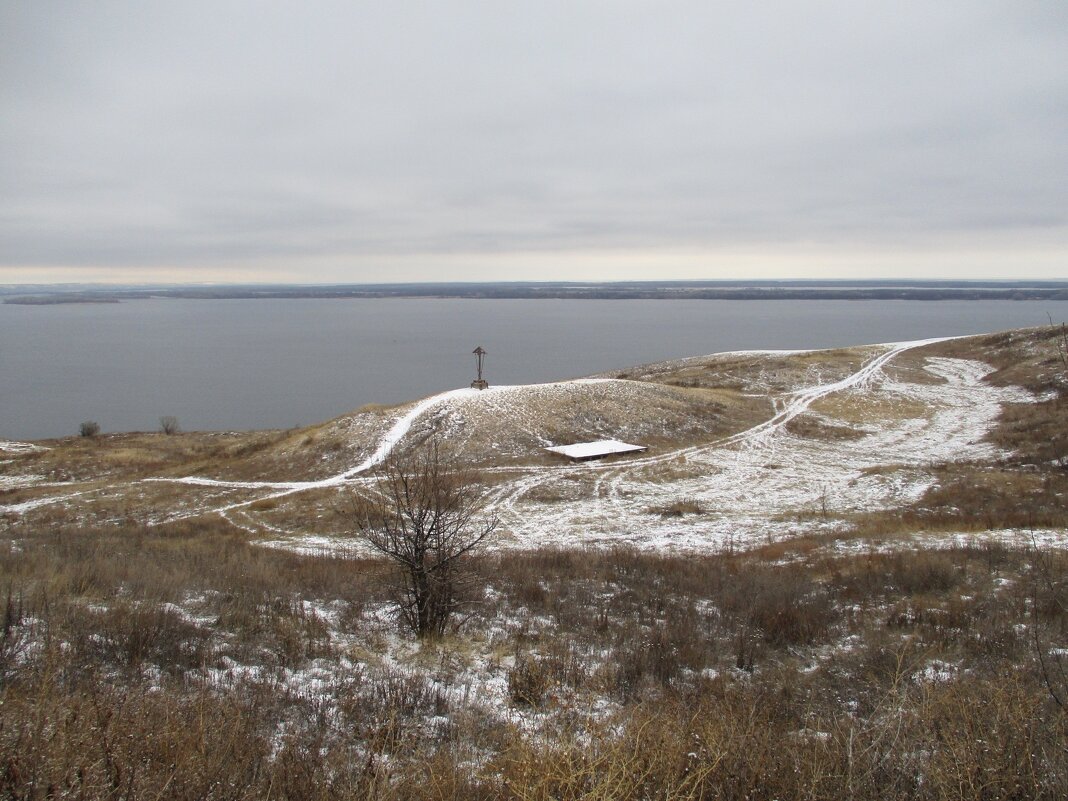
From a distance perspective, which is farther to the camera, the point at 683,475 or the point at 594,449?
the point at 594,449

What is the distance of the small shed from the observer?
27.3 m

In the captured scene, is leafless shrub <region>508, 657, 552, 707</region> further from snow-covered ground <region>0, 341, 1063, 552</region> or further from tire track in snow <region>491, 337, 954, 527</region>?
tire track in snow <region>491, 337, 954, 527</region>

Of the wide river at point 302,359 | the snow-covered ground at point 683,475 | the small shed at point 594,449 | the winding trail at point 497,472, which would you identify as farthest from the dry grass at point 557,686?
the wide river at point 302,359

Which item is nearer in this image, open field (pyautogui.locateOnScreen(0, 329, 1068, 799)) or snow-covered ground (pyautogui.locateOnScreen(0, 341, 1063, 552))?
open field (pyautogui.locateOnScreen(0, 329, 1068, 799))

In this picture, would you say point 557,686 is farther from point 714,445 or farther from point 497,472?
point 714,445

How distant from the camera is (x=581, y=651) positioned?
7523 mm

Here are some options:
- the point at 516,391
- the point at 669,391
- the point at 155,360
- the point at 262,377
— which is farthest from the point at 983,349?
the point at 155,360

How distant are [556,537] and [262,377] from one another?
8039cm

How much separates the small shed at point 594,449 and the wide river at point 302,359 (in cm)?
3765

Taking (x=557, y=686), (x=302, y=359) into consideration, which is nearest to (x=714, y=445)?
(x=557, y=686)

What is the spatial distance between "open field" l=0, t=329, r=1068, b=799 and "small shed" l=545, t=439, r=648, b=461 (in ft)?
13.0

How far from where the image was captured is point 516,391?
1359 inches

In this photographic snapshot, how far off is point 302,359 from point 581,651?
10776 centimetres

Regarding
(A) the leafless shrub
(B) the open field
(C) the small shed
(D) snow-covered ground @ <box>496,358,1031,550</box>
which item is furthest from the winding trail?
(A) the leafless shrub
